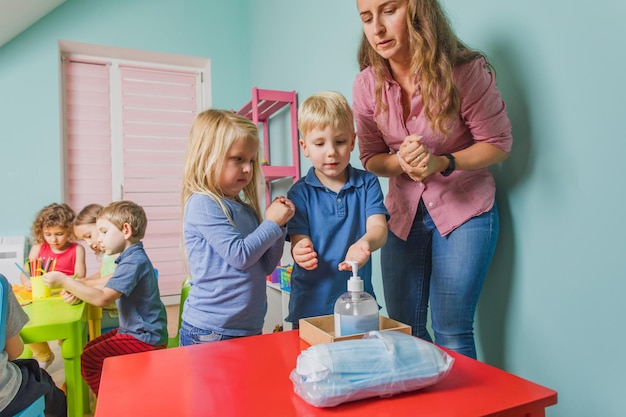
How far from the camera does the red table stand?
1.79ft

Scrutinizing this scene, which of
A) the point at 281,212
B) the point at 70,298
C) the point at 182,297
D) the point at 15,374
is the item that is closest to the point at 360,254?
the point at 281,212

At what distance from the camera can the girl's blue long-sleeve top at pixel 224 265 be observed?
1.05 meters

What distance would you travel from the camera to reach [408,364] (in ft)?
1.92

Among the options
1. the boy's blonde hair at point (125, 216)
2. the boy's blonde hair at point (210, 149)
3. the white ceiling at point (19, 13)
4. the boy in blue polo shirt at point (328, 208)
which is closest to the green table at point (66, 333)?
the boy's blonde hair at point (125, 216)

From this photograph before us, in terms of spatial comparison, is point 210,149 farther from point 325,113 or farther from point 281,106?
point 281,106

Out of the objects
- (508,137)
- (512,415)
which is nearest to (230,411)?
(512,415)

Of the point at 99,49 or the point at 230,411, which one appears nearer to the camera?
the point at 230,411

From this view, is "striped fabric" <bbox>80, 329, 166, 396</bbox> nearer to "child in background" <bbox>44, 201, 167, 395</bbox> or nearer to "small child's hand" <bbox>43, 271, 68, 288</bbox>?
"child in background" <bbox>44, 201, 167, 395</bbox>

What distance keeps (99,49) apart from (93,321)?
247 cm

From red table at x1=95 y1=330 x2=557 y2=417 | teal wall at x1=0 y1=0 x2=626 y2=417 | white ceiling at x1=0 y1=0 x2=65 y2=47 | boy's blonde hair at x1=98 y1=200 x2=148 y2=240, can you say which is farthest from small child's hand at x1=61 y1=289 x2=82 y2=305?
white ceiling at x1=0 y1=0 x2=65 y2=47

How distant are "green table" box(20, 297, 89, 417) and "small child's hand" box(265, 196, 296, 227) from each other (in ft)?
2.79

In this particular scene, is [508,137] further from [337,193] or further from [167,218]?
[167,218]

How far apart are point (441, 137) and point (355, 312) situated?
0.59 meters

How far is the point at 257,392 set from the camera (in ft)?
1.97
